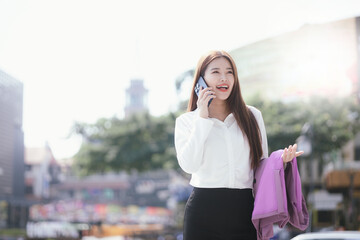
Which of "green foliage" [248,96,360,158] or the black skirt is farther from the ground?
"green foliage" [248,96,360,158]

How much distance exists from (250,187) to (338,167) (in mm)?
18442

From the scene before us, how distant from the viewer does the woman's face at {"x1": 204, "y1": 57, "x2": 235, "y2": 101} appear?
→ 92.6 inches

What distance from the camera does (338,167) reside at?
64.6 ft

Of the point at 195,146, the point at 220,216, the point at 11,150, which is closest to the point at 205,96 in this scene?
the point at 195,146

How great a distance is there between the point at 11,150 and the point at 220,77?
2730 cm

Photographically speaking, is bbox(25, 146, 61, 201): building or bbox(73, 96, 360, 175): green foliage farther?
bbox(25, 146, 61, 201): building

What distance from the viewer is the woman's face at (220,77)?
7.72 feet

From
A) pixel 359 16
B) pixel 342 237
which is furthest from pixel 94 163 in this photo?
pixel 342 237

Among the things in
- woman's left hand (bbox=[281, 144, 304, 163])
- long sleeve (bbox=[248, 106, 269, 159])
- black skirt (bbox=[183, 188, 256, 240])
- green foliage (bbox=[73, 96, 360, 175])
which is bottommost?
black skirt (bbox=[183, 188, 256, 240])

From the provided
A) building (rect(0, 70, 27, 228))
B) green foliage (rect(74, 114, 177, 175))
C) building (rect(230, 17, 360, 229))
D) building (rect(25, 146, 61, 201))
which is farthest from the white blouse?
building (rect(25, 146, 61, 201))

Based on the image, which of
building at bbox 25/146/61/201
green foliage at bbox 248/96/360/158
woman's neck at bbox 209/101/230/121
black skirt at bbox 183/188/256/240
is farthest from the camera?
building at bbox 25/146/61/201

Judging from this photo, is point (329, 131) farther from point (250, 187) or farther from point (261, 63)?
point (250, 187)

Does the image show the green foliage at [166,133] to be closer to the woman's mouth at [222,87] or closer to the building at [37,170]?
the woman's mouth at [222,87]

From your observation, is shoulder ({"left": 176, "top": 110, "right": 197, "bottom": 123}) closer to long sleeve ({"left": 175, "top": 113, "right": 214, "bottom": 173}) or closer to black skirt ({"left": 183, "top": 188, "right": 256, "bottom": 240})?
long sleeve ({"left": 175, "top": 113, "right": 214, "bottom": 173})
